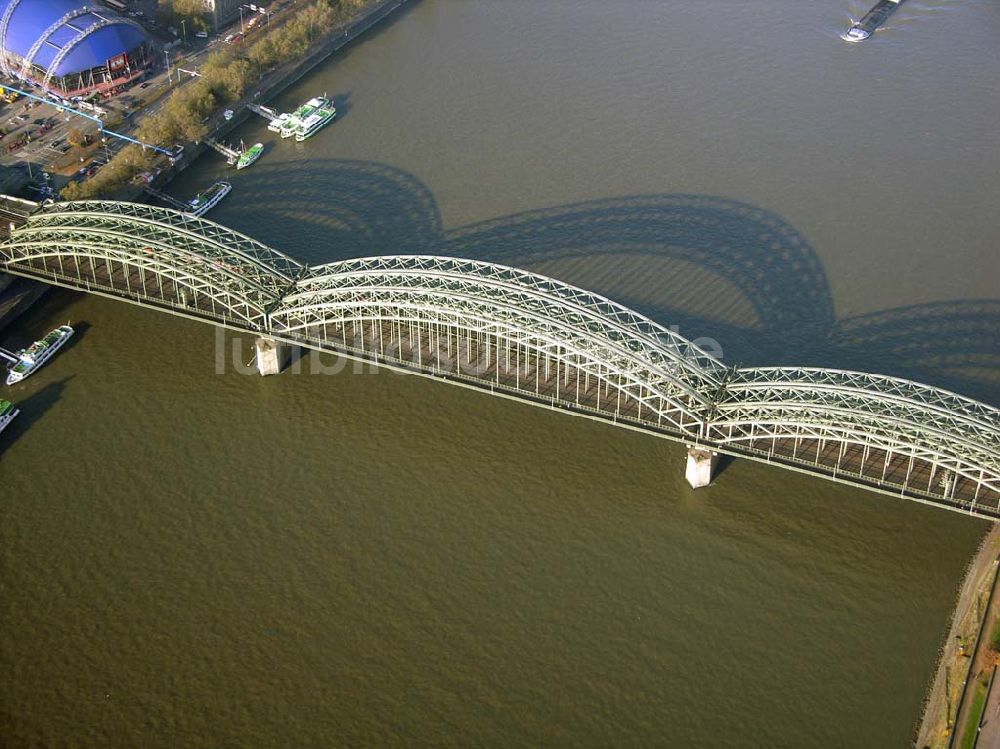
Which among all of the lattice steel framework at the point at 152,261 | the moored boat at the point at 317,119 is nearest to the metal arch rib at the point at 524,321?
the lattice steel framework at the point at 152,261

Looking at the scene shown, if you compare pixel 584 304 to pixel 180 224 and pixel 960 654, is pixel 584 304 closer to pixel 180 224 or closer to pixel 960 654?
pixel 960 654

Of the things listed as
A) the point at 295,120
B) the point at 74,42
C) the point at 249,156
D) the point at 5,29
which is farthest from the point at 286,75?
the point at 5,29

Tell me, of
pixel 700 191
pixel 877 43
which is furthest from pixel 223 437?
pixel 877 43

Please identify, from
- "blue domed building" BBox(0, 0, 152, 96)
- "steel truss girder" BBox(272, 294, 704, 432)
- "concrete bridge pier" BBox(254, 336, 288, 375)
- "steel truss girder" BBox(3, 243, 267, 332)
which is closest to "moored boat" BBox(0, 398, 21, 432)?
"steel truss girder" BBox(3, 243, 267, 332)

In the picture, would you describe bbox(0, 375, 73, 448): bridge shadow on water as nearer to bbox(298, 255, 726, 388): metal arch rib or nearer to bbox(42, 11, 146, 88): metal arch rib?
bbox(298, 255, 726, 388): metal arch rib

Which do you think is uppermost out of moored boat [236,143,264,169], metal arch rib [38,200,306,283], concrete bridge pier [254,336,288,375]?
moored boat [236,143,264,169]

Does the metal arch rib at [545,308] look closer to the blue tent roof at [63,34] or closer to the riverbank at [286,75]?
the riverbank at [286,75]
